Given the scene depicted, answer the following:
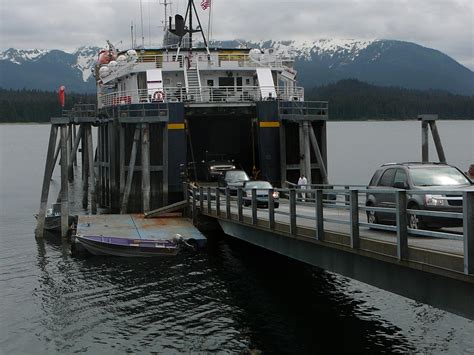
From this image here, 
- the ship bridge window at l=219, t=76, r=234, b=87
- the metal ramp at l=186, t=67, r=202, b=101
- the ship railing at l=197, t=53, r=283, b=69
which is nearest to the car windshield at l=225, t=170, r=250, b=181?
the metal ramp at l=186, t=67, r=202, b=101

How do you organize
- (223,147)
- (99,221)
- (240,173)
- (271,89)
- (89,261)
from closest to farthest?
(89,261)
(99,221)
(240,173)
(271,89)
(223,147)

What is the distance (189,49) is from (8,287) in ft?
85.0

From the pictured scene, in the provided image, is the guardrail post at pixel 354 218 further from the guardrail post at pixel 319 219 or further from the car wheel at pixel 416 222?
the guardrail post at pixel 319 219

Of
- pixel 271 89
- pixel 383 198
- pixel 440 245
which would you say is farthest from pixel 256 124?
pixel 440 245

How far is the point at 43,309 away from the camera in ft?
68.9

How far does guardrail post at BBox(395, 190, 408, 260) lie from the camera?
13.0m

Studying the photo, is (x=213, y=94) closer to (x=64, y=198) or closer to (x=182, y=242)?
(x=64, y=198)

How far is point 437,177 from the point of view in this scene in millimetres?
16734

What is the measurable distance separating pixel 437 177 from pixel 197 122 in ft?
94.7

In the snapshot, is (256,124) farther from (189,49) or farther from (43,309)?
(43,309)

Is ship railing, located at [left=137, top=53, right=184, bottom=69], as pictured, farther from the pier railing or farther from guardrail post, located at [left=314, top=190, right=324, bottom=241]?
guardrail post, located at [left=314, top=190, right=324, bottom=241]

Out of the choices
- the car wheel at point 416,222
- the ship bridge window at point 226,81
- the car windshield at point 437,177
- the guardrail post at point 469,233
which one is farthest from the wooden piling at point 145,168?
the guardrail post at point 469,233

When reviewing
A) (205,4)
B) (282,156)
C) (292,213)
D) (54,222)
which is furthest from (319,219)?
(205,4)

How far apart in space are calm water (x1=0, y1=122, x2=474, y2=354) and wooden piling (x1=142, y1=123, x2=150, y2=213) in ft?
17.9
